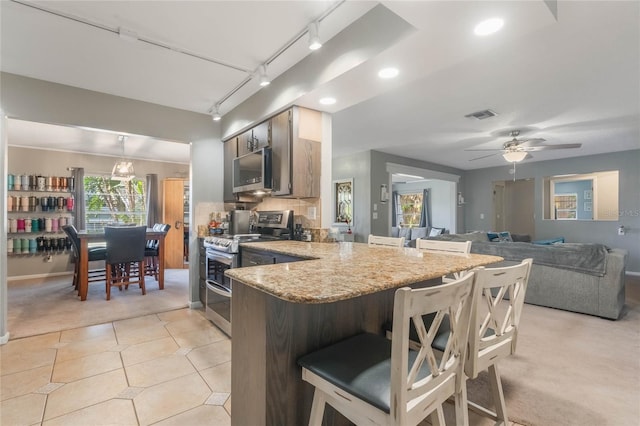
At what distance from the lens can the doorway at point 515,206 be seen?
318 inches

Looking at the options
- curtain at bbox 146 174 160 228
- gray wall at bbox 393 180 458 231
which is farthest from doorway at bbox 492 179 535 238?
A: curtain at bbox 146 174 160 228

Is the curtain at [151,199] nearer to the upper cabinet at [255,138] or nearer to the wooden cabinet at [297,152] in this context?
the upper cabinet at [255,138]

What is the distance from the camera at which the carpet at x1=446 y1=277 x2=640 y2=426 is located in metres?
1.71

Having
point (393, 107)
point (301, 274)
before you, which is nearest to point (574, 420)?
point (301, 274)

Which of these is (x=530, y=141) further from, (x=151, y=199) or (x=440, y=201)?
(x=151, y=199)

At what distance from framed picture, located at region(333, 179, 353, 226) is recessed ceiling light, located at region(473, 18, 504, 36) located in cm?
444

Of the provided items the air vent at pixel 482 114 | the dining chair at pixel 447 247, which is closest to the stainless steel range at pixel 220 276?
the dining chair at pixel 447 247

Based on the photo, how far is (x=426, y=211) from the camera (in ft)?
29.2

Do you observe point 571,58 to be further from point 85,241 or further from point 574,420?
point 85,241

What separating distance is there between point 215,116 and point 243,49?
4.34 feet

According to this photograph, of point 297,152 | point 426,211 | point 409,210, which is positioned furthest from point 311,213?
point 409,210

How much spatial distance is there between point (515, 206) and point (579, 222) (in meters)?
2.11

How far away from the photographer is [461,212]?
313 inches

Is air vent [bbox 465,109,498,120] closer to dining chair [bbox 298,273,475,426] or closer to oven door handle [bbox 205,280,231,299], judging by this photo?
dining chair [bbox 298,273,475,426]
